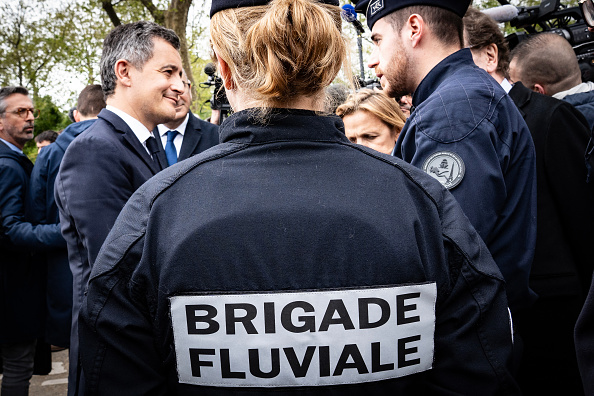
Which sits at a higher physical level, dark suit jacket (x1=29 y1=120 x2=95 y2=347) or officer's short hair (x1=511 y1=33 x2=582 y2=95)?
officer's short hair (x1=511 y1=33 x2=582 y2=95)

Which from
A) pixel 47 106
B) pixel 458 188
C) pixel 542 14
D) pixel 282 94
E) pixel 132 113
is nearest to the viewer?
pixel 282 94

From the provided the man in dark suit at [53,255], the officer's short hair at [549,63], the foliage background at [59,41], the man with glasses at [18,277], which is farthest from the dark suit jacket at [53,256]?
the foliage background at [59,41]

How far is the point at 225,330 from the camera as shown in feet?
3.78

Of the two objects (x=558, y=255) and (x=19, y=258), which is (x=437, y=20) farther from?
(x=19, y=258)

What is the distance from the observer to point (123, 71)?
2.79 m

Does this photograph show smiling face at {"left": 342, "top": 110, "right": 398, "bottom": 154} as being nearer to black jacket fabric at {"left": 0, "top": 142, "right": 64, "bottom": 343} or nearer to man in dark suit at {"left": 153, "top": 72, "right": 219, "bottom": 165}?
man in dark suit at {"left": 153, "top": 72, "right": 219, "bottom": 165}

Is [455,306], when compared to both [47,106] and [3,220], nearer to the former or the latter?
[3,220]

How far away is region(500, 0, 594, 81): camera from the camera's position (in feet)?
14.9

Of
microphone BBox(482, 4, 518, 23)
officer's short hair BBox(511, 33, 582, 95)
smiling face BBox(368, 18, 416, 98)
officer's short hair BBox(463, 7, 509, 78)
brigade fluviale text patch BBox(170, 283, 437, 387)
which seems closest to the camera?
brigade fluviale text patch BBox(170, 283, 437, 387)

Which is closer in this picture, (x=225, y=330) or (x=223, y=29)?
(x=225, y=330)

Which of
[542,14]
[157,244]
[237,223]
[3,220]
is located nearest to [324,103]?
[237,223]

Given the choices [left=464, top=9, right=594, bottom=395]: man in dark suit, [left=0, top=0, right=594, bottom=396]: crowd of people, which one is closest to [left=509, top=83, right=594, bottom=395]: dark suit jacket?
[left=464, top=9, right=594, bottom=395]: man in dark suit

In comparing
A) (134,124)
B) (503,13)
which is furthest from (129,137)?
(503,13)

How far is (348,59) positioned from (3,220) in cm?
310
